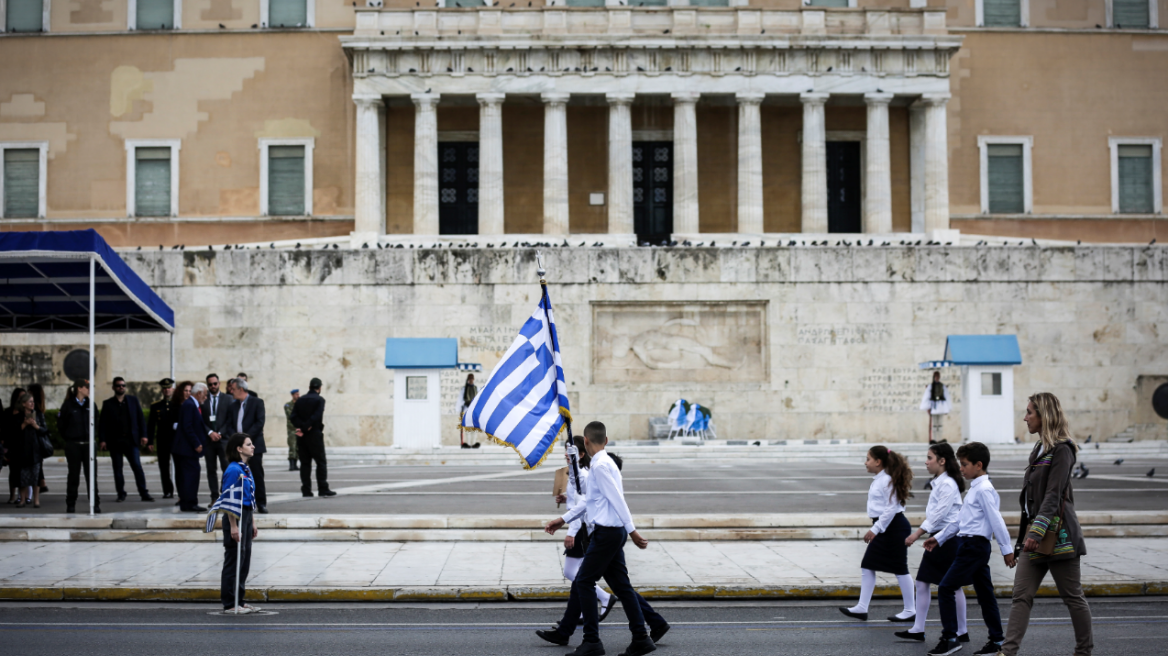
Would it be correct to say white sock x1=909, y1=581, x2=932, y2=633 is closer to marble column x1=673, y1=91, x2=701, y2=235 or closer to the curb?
the curb

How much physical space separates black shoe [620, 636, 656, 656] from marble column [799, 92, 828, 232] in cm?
3154

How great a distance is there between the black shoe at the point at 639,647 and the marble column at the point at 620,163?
99.1 ft

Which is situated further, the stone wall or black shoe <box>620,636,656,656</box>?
the stone wall

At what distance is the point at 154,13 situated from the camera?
43406 mm

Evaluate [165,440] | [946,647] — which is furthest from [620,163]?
[946,647]

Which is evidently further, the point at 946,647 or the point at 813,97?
the point at 813,97

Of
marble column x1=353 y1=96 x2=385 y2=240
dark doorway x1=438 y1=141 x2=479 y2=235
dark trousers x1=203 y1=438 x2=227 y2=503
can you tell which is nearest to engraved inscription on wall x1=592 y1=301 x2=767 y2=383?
marble column x1=353 y1=96 x2=385 y2=240

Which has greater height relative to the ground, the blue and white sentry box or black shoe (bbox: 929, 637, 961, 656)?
the blue and white sentry box

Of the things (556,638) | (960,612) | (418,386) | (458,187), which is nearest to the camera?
(960,612)

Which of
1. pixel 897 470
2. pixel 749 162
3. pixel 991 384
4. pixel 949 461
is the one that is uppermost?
pixel 749 162

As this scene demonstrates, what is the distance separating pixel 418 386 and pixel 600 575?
18190 millimetres

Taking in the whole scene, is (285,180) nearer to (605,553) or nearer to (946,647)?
(605,553)

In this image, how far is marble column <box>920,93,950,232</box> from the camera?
39031 mm

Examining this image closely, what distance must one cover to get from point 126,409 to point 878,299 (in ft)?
65.3
